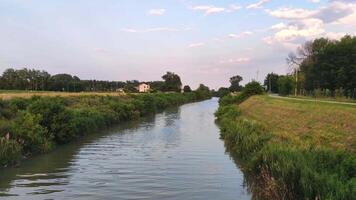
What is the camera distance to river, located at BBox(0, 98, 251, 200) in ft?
57.9

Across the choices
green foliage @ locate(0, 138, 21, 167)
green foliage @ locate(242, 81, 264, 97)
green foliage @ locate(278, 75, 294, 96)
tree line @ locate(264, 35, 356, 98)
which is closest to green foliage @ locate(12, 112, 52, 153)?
green foliage @ locate(0, 138, 21, 167)

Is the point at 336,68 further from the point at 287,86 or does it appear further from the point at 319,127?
the point at 319,127

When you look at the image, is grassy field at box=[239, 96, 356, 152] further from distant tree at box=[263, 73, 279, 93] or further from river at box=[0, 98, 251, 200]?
distant tree at box=[263, 73, 279, 93]

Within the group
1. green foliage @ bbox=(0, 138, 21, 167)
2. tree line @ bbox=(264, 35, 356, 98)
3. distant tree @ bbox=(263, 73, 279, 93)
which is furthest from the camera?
distant tree @ bbox=(263, 73, 279, 93)

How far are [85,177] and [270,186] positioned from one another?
32.9ft

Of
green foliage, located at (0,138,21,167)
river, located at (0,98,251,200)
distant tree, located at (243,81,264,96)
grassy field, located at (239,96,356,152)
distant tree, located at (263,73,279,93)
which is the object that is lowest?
river, located at (0,98,251,200)

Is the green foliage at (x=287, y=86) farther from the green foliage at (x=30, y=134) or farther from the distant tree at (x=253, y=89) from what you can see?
the green foliage at (x=30, y=134)

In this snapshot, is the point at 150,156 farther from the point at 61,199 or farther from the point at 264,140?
the point at 61,199

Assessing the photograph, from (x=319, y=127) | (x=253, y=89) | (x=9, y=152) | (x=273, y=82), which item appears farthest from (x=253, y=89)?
(x=273, y=82)

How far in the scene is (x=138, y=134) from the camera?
42094 millimetres

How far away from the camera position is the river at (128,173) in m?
17.6

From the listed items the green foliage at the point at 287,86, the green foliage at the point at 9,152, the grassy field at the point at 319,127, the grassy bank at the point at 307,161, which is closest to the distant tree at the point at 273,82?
the green foliage at the point at 287,86

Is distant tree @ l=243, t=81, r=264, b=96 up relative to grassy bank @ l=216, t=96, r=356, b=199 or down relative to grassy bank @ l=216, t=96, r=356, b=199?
up

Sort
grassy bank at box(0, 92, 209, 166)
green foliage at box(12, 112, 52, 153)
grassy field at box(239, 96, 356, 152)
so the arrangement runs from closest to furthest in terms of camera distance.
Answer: grassy field at box(239, 96, 356, 152), grassy bank at box(0, 92, 209, 166), green foliage at box(12, 112, 52, 153)
